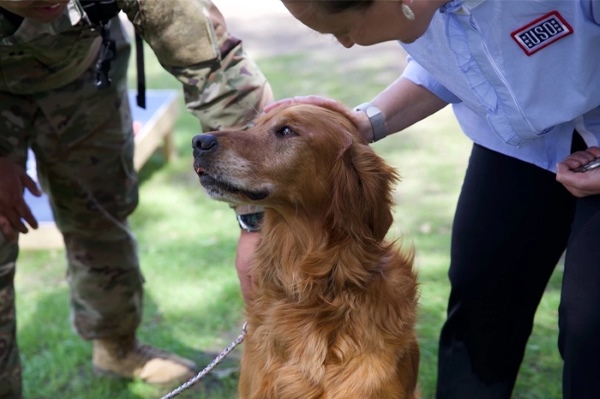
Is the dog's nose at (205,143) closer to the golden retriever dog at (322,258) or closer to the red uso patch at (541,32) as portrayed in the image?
the golden retriever dog at (322,258)

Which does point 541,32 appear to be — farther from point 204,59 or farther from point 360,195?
point 204,59

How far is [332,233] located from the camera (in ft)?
9.20

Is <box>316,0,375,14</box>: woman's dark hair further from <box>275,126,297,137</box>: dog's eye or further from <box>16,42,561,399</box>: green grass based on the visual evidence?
<box>16,42,561,399</box>: green grass

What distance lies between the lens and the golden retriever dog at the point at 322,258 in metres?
2.70

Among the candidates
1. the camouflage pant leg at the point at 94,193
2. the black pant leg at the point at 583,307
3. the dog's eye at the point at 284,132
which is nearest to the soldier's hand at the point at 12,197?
the camouflage pant leg at the point at 94,193

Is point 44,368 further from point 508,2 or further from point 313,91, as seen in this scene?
point 313,91

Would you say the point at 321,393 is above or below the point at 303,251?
below

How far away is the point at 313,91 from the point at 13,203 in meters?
5.84

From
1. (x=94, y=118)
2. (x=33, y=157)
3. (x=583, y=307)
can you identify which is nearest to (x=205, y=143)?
(x=94, y=118)

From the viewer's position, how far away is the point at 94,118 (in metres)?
3.47

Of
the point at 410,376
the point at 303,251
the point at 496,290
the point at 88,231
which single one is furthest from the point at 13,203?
the point at 496,290

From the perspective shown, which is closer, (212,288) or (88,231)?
(88,231)

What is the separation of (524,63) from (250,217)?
1241 mm

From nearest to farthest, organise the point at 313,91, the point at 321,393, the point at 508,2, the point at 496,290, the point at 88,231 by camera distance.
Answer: the point at 508,2, the point at 321,393, the point at 496,290, the point at 88,231, the point at 313,91
